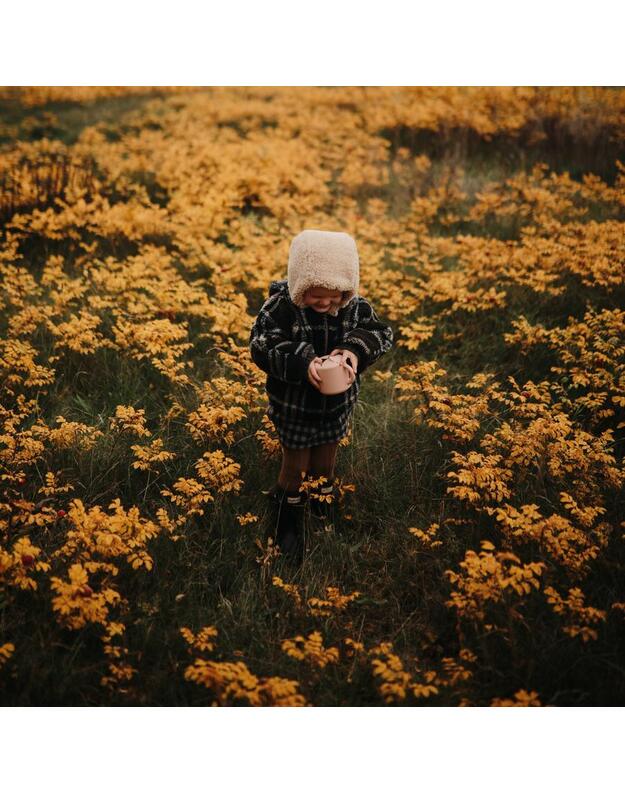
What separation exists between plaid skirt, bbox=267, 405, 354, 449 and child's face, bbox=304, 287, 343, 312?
56 centimetres

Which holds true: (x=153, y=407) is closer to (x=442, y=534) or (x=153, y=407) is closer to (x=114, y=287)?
(x=114, y=287)

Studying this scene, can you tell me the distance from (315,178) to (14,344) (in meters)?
4.61

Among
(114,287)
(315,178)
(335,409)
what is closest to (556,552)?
(335,409)

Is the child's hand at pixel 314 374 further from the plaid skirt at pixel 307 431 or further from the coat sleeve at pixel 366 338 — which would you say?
the plaid skirt at pixel 307 431

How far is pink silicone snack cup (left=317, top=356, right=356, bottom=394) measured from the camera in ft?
7.38

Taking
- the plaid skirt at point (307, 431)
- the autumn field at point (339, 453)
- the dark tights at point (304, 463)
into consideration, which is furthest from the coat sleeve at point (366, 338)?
the autumn field at point (339, 453)

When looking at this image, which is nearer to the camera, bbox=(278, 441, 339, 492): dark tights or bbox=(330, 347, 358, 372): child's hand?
bbox=(330, 347, 358, 372): child's hand

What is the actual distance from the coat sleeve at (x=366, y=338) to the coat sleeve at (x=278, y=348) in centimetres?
19

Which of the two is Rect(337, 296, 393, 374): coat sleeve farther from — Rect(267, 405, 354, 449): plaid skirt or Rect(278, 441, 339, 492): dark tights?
Rect(278, 441, 339, 492): dark tights

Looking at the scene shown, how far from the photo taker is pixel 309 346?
233 centimetres

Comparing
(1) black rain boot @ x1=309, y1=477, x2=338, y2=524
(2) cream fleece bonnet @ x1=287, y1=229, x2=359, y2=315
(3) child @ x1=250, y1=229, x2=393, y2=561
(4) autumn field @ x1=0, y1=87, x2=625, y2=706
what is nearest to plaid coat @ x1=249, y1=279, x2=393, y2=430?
(3) child @ x1=250, y1=229, x2=393, y2=561

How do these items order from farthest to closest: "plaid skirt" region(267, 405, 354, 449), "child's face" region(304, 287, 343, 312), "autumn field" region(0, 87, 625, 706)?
"plaid skirt" region(267, 405, 354, 449)
"child's face" region(304, 287, 343, 312)
"autumn field" region(0, 87, 625, 706)

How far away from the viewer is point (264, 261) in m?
4.91

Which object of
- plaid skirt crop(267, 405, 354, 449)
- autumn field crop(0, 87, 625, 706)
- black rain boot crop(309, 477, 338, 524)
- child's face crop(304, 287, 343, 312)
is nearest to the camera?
autumn field crop(0, 87, 625, 706)
